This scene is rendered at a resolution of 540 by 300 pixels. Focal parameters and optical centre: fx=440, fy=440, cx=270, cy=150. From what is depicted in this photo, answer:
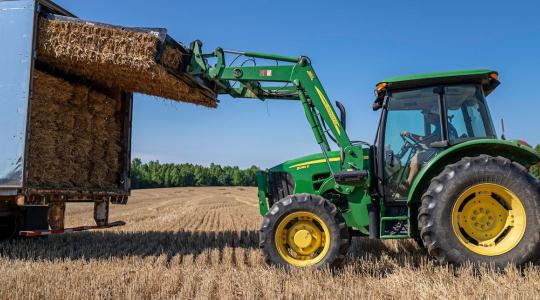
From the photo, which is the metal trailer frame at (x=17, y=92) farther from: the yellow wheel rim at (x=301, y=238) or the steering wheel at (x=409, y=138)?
the steering wheel at (x=409, y=138)

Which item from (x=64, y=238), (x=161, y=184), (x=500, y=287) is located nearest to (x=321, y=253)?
(x=500, y=287)

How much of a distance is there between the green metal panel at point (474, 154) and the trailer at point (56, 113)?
3261mm

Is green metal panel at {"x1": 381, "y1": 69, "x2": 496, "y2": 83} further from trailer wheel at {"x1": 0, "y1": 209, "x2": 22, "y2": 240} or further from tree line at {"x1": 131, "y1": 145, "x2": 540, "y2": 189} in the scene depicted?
tree line at {"x1": 131, "y1": 145, "x2": 540, "y2": 189}

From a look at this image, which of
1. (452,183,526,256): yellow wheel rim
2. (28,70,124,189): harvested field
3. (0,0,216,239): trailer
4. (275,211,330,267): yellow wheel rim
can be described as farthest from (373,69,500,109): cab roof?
(28,70,124,189): harvested field

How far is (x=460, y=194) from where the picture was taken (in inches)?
177

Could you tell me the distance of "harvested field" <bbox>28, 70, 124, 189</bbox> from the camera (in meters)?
6.35

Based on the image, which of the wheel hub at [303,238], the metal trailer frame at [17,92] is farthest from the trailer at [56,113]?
the wheel hub at [303,238]

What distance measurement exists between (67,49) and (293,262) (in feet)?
13.5

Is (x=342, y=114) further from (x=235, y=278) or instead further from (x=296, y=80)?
(x=235, y=278)

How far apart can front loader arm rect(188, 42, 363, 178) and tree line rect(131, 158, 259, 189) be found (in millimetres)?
56722

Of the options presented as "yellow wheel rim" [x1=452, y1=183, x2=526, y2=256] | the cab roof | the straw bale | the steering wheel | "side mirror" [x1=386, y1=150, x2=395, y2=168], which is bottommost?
"yellow wheel rim" [x1=452, y1=183, x2=526, y2=256]

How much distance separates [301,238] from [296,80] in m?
1.97

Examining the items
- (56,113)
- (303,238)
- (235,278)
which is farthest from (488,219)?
(56,113)

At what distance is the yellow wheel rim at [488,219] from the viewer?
14.6 ft
